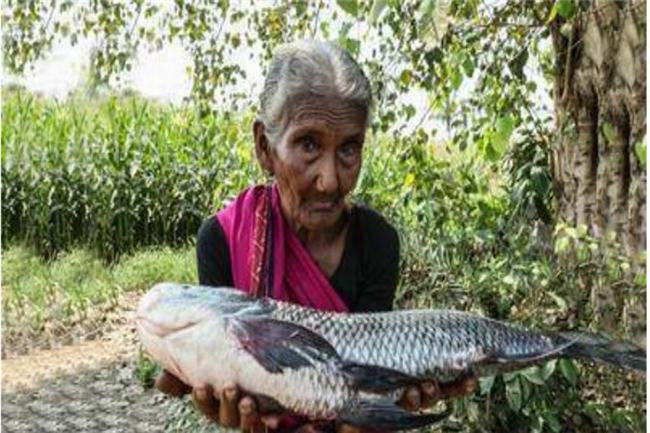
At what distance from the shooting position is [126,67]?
186 inches

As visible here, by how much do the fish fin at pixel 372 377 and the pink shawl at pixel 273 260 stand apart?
27 cm

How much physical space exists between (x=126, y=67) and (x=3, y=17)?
90cm

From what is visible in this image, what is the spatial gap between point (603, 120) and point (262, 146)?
81.5 inches

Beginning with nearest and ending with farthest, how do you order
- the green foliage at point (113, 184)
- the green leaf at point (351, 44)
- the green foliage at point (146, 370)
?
the green leaf at point (351, 44), the green foliage at point (146, 370), the green foliage at point (113, 184)

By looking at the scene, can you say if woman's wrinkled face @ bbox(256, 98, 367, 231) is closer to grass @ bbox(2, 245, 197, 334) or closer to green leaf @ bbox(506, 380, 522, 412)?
green leaf @ bbox(506, 380, 522, 412)

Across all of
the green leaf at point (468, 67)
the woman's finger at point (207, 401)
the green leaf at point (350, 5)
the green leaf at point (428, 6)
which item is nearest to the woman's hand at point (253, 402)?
the woman's finger at point (207, 401)

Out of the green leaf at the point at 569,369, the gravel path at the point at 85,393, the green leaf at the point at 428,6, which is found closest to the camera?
the green leaf at the point at 428,6

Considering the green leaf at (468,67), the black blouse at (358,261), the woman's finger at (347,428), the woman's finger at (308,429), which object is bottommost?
the woman's finger at (308,429)

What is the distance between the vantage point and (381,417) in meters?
1.77

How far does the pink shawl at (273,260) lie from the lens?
2037 millimetres

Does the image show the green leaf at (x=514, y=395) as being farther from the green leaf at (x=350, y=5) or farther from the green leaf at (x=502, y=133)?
the green leaf at (x=350, y=5)

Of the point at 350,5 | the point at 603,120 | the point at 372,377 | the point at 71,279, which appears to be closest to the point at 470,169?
the point at 603,120

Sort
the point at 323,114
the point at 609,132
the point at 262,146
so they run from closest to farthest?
the point at 323,114 < the point at 262,146 < the point at 609,132

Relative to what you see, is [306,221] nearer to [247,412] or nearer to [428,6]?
[247,412]
